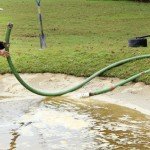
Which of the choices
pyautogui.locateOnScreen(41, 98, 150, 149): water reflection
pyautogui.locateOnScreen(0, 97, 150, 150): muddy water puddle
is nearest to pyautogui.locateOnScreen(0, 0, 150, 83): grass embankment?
pyautogui.locateOnScreen(41, 98, 150, 149): water reflection

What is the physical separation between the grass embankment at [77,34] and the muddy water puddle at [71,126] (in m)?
1.53

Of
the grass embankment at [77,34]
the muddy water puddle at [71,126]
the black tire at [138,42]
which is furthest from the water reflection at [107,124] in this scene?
the black tire at [138,42]

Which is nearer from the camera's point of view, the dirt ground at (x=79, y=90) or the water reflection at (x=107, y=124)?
the water reflection at (x=107, y=124)

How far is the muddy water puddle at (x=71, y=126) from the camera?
290 inches

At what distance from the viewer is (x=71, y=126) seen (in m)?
8.20

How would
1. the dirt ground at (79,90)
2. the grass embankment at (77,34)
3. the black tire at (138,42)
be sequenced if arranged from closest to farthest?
the dirt ground at (79,90)
the grass embankment at (77,34)
the black tire at (138,42)

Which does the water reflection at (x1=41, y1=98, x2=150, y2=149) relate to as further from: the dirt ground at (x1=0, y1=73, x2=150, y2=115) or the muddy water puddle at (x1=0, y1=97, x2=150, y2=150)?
the dirt ground at (x1=0, y1=73, x2=150, y2=115)

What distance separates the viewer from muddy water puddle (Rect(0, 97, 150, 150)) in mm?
7367

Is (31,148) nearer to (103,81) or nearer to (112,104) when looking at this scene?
(112,104)

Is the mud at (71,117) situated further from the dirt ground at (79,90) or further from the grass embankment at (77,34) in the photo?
the grass embankment at (77,34)

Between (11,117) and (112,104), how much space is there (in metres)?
1.79

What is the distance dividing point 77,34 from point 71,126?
9.36 m

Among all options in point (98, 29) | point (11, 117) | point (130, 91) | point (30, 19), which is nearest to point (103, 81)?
point (130, 91)

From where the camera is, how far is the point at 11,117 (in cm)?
887
